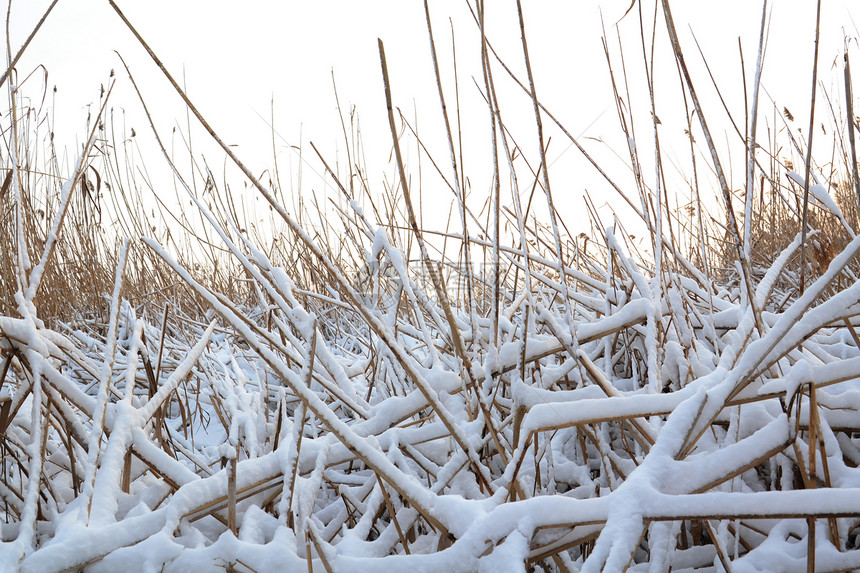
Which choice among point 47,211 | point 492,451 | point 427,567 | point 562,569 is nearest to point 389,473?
point 427,567

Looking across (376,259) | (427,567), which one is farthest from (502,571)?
(376,259)

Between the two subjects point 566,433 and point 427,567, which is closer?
point 427,567

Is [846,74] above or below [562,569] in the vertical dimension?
above

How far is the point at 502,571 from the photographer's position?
453 mm

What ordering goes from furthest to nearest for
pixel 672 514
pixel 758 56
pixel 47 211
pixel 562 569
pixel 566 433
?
pixel 47 211 → pixel 566 433 → pixel 758 56 → pixel 562 569 → pixel 672 514

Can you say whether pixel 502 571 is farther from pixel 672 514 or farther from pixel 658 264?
pixel 658 264

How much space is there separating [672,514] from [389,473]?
232 mm

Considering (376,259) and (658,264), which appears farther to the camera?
(658,264)

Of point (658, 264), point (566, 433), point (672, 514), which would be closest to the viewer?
point (672, 514)

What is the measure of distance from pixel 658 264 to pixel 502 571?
49 centimetres

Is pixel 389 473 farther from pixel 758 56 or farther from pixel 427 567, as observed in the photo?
pixel 758 56

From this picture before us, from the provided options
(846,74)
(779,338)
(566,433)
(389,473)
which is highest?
(846,74)

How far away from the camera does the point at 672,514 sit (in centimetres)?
44

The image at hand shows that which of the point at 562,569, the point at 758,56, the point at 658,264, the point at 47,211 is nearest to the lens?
the point at 562,569
